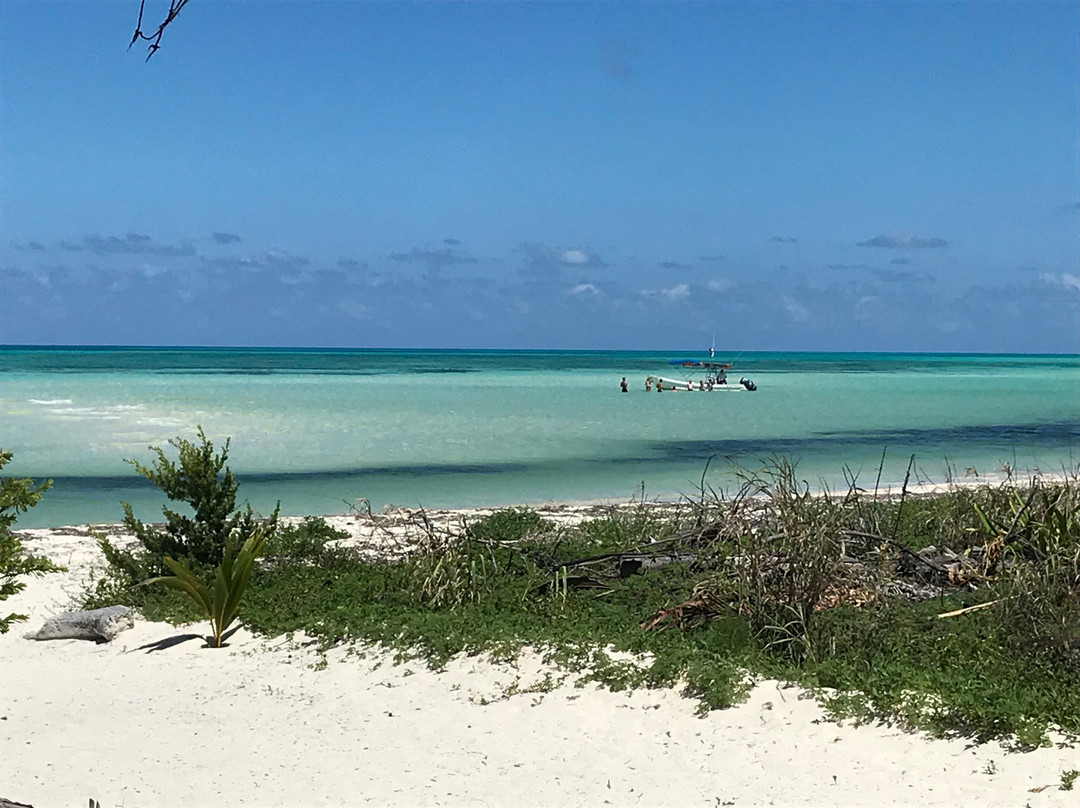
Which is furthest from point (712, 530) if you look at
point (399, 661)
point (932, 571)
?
point (399, 661)

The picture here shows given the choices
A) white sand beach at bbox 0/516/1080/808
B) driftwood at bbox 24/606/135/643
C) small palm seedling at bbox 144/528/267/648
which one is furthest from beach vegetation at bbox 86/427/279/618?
white sand beach at bbox 0/516/1080/808

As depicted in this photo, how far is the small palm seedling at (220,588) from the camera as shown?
8.98 meters

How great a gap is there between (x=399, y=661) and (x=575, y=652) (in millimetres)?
1298

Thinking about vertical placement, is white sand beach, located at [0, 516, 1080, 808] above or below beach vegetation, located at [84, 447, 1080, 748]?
below

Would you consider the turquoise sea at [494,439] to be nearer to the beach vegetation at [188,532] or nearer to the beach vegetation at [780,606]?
the beach vegetation at [780,606]

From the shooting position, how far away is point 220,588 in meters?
8.99

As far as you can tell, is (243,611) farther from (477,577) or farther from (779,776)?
(779,776)

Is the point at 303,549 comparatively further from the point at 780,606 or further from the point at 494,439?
the point at 494,439

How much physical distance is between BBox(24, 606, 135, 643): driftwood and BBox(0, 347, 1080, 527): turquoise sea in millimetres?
5954

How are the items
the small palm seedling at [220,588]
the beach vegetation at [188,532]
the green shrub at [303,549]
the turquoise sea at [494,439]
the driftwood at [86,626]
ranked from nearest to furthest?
the small palm seedling at [220,588]
the driftwood at [86,626]
the beach vegetation at [188,532]
the green shrub at [303,549]
the turquoise sea at [494,439]

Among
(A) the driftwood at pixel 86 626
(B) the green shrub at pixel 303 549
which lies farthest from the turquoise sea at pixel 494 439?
(A) the driftwood at pixel 86 626

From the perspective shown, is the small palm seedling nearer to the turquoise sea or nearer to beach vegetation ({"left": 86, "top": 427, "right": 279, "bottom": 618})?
beach vegetation ({"left": 86, "top": 427, "right": 279, "bottom": 618})

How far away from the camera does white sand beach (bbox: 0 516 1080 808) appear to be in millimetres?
5910

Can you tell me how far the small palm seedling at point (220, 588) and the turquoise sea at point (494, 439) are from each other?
5002 millimetres
